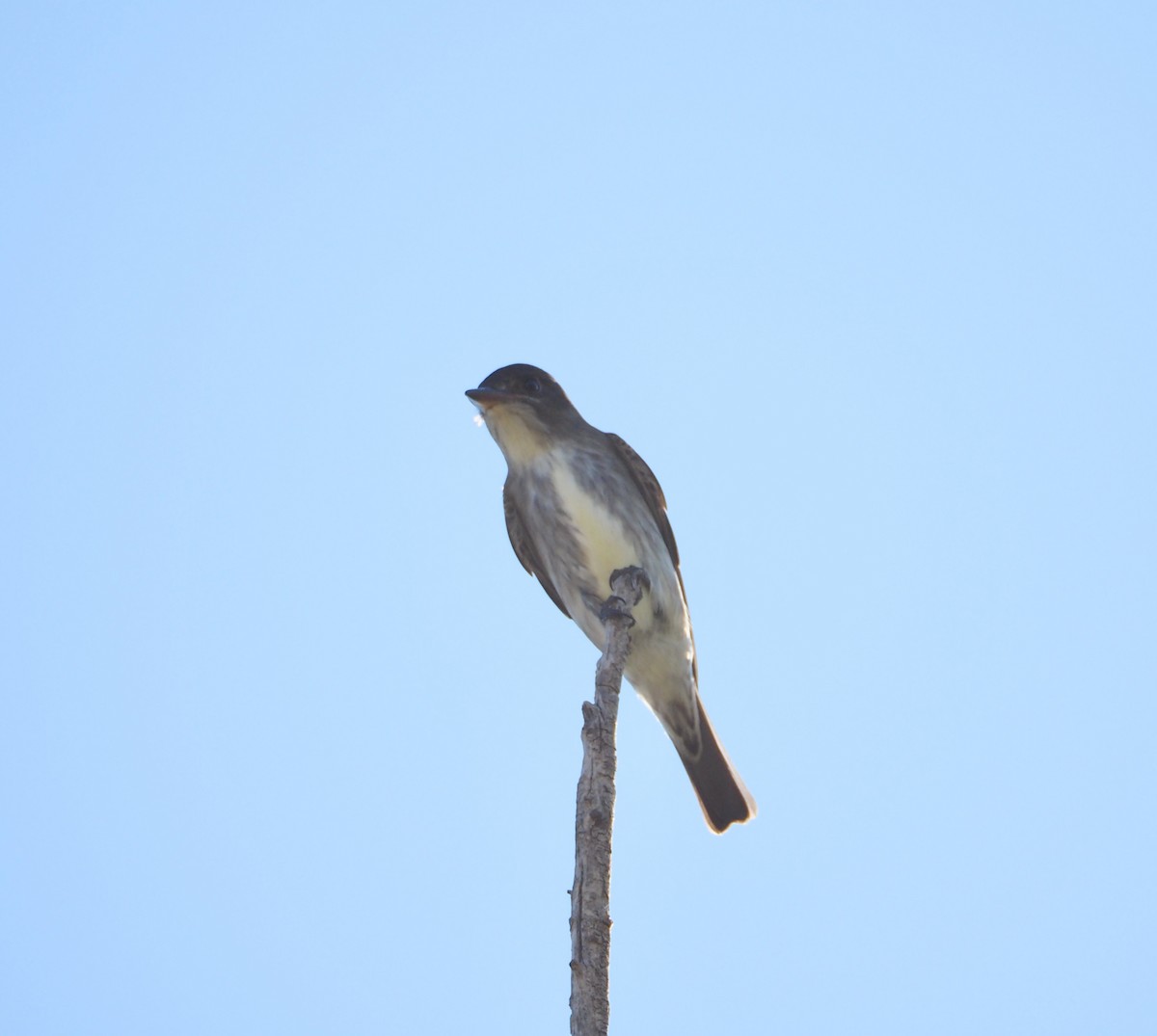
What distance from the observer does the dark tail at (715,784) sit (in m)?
7.74

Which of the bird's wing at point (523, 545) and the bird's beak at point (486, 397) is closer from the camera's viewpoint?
the bird's beak at point (486, 397)

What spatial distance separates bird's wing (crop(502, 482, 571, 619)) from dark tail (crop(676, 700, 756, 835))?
3.41 feet

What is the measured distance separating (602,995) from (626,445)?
15.5 feet

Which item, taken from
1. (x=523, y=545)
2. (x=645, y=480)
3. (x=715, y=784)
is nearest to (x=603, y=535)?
(x=645, y=480)

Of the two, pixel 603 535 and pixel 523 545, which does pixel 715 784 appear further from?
pixel 523 545

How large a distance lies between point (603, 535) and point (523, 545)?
2.77 feet

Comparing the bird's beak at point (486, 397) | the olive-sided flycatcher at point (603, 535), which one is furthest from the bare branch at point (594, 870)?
the bird's beak at point (486, 397)

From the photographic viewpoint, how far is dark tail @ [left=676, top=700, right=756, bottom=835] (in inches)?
305

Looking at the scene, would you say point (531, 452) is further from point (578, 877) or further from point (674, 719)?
point (578, 877)

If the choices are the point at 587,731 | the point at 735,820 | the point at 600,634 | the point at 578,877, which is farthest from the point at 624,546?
the point at 578,877

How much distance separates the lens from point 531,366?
781cm

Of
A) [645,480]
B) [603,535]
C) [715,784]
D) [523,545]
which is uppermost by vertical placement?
[645,480]

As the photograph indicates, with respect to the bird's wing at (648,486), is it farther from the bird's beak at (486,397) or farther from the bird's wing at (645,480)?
the bird's beak at (486,397)

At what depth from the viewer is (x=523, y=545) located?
8.09 m
